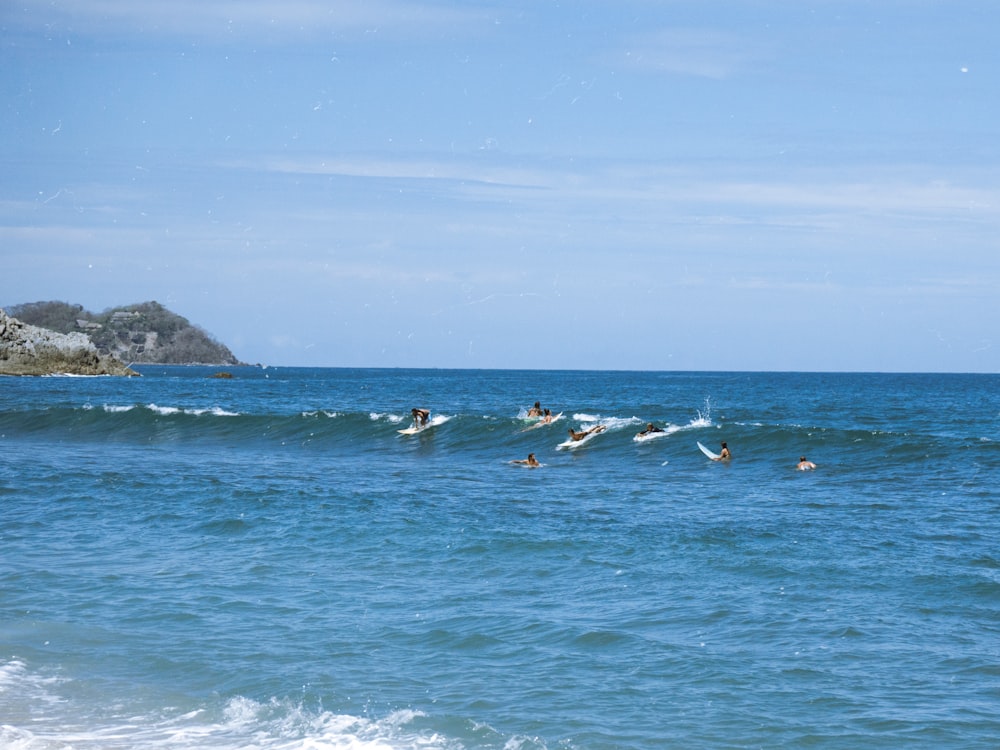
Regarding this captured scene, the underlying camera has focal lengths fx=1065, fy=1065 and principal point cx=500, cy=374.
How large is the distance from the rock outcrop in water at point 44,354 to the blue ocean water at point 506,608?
85.9 metres

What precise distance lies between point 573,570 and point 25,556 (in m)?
9.27

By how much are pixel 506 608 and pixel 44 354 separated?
359ft

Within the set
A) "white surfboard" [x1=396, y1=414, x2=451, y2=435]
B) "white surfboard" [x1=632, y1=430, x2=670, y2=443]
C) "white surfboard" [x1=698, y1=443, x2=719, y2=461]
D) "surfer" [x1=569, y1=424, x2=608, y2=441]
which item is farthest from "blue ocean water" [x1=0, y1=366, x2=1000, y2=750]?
"white surfboard" [x1=396, y1=414, x2=451, y2=435]

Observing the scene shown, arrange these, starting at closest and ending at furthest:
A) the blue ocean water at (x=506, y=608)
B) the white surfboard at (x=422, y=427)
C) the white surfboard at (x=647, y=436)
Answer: the blue ocean water at (x=506, y=608) → the white surfboard at (x=647, y=436) → the white surfboard at (x=422, y=427)

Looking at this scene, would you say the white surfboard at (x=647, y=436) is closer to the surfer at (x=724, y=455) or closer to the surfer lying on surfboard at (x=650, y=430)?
the surfer lying on surfboard at (x=650, y=430)

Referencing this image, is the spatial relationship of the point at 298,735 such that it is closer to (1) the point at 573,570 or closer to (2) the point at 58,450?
(1) the point at 573,570

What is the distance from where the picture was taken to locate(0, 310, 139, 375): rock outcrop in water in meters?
108

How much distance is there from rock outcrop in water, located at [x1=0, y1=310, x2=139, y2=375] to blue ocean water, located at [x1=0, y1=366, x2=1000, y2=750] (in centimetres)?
8590

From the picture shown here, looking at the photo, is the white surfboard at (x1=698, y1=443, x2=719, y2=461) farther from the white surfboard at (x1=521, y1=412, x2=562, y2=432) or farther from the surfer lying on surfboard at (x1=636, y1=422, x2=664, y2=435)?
the white surfboard at (x1=521, y1=412, x2=562, y2=432)

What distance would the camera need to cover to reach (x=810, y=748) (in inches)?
381

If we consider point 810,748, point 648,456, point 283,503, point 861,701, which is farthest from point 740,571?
point 648,456

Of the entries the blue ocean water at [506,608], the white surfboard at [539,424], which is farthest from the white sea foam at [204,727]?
the white surfboard at [539,424]

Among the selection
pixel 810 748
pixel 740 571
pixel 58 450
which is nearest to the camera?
pixel 810 748

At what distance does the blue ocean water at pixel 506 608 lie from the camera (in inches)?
410
